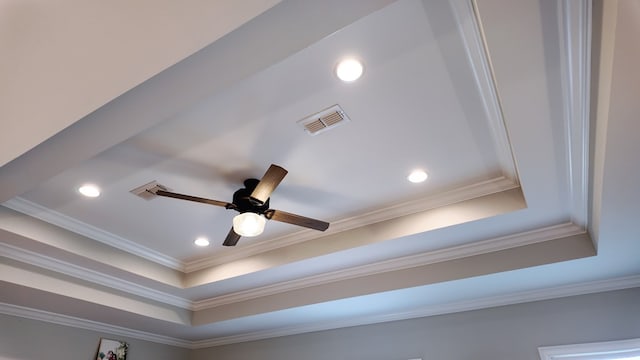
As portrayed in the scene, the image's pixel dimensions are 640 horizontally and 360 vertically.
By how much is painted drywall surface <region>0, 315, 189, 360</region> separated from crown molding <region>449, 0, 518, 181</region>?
13.5 feet

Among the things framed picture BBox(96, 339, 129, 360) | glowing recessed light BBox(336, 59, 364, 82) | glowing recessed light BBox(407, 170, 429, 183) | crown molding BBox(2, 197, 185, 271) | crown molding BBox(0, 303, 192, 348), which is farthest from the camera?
framed picture BBox(96, 339, 129, 360)

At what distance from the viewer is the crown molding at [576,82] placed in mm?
1390

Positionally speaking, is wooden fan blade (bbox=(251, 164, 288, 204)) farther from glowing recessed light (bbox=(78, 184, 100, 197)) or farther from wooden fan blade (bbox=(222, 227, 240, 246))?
glowing recessed light (bbox=(78, 184, 100, 197))

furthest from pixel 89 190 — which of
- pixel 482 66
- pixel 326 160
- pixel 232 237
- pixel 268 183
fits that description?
pixel 482 66

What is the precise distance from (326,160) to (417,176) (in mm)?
645

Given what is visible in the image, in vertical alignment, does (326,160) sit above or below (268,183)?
above

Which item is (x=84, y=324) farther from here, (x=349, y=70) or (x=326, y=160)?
(x=349, y=70)

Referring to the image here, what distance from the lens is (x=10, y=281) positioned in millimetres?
2947

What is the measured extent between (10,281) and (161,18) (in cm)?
257

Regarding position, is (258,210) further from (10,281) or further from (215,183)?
(10,281)

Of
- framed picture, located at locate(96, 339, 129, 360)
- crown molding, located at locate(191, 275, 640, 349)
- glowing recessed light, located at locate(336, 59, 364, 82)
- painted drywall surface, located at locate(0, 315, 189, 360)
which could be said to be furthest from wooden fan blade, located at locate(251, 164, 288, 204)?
framed picture, located at locate(96, 339, 129, 360)

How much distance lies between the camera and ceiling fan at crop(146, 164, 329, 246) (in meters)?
2.34

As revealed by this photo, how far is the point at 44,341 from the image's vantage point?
12.1ft

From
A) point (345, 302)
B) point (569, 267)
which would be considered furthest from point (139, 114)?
point (569, 267)
